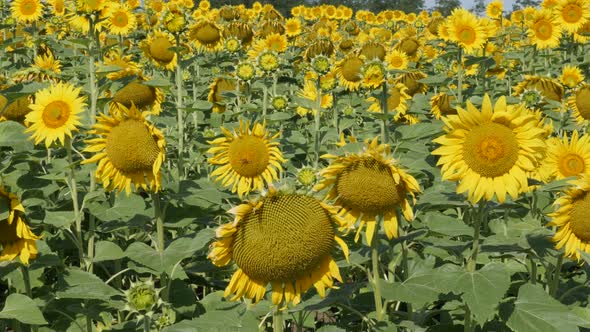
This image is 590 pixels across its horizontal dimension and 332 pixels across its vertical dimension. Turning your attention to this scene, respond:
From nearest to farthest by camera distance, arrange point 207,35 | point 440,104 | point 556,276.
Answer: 1. point 556,276
2. point 440,104
3. point 207,35

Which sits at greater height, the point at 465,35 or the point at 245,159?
the point at 465,35

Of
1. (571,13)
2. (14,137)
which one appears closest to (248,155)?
(14,137)

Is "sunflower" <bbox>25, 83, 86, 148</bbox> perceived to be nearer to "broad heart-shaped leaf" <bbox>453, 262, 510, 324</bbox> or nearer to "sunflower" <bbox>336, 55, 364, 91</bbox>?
"broad heart-shaped leaf" <bbox>453, 262, 510, 324</bbox>

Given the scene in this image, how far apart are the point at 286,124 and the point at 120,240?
10.9ft

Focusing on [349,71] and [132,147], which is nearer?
[132,147]

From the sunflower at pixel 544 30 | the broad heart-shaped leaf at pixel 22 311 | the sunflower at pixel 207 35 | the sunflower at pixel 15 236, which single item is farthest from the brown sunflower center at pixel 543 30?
the broad heart-shaped leaf at pixel 22 311

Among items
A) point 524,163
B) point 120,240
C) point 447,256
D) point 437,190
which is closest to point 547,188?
point 524,163

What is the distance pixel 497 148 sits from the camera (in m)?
2.52

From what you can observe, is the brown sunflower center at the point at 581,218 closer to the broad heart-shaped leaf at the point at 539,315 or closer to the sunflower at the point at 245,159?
the broad heart-shaped leaf at the point at 539,315

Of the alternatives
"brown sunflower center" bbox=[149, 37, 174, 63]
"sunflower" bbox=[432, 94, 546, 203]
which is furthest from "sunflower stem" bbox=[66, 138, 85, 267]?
"brown sunflower center" bbox=[149, 37, 174, 63]

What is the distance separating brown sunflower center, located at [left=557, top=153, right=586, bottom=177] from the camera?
3525mm

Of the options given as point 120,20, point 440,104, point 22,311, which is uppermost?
point 120,20

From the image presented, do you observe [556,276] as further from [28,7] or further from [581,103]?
[28,7]

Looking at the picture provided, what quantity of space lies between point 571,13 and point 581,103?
7.47 ft
